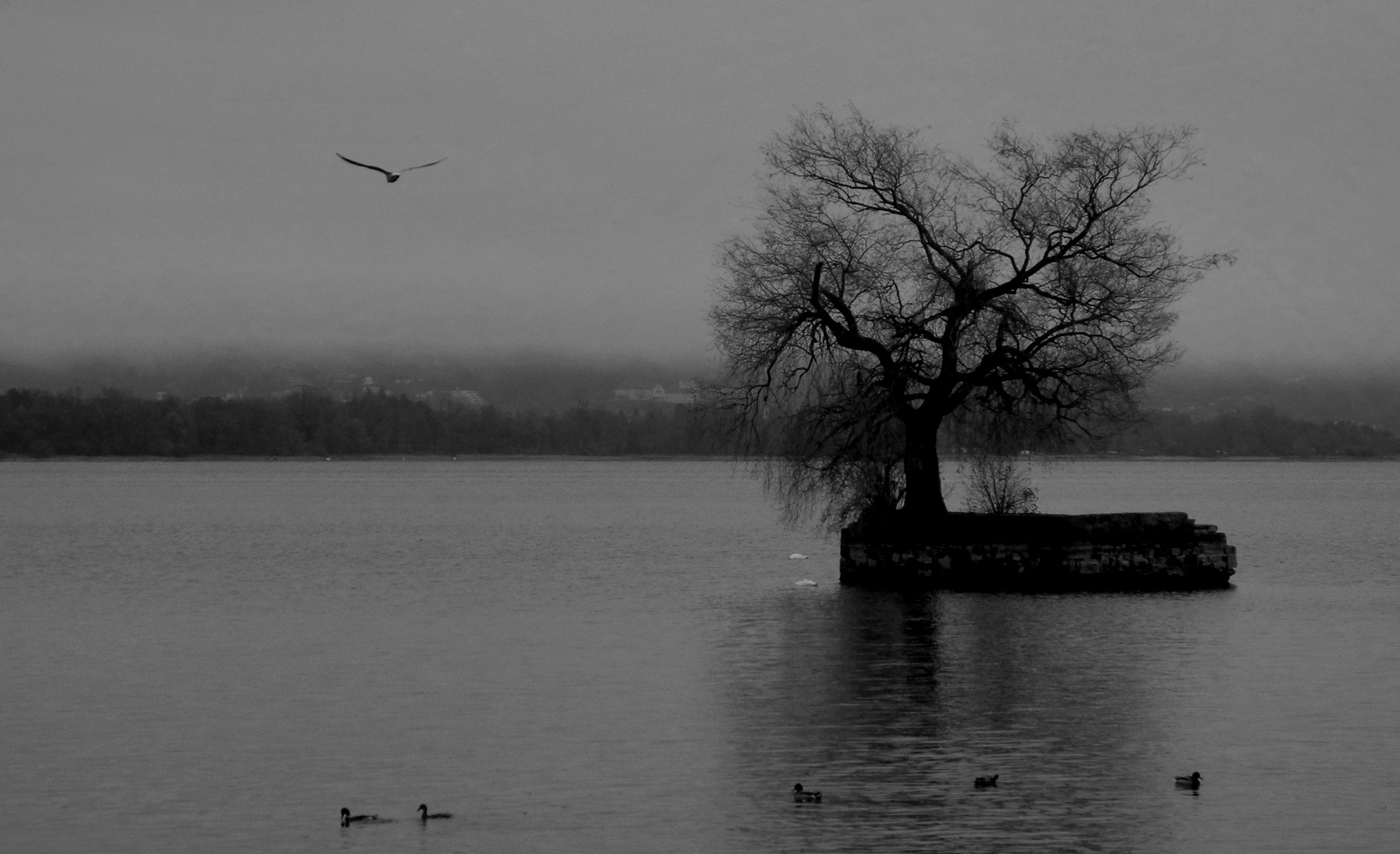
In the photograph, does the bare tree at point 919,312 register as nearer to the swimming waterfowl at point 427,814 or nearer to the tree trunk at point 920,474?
the tree trunk at point 920,474

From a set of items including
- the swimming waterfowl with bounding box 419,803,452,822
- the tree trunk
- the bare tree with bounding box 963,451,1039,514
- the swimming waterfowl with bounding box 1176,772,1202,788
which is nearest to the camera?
the swimming waterfowl with bounding box 419,803,452,822

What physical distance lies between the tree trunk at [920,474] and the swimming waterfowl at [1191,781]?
20706 millimetres

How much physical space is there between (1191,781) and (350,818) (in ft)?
25.7

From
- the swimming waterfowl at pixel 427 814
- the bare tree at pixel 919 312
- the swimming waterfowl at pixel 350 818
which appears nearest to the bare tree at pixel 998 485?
the bare tree at pixel 919 312

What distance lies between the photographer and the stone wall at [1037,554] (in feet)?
117

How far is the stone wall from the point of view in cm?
3572

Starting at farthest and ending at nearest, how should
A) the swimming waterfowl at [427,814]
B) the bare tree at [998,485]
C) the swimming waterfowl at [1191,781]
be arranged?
the bare tree at [998,485], the swimming waterfowl at [1191,781], the swimming waterfowl at [427,814]

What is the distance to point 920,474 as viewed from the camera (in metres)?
36.8

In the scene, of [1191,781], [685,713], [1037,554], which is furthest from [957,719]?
[1037,554]

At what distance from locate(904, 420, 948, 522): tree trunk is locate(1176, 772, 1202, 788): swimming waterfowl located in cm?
2071

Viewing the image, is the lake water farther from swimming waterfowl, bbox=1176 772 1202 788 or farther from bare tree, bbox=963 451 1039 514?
bare tree, bbox=963 451 1039 514

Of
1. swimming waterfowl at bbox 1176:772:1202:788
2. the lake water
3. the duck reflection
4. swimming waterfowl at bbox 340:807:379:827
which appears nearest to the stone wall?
the lake water

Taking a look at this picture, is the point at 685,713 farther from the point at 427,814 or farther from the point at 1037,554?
the point at 1037,554

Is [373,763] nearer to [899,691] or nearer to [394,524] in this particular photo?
[899,691]
